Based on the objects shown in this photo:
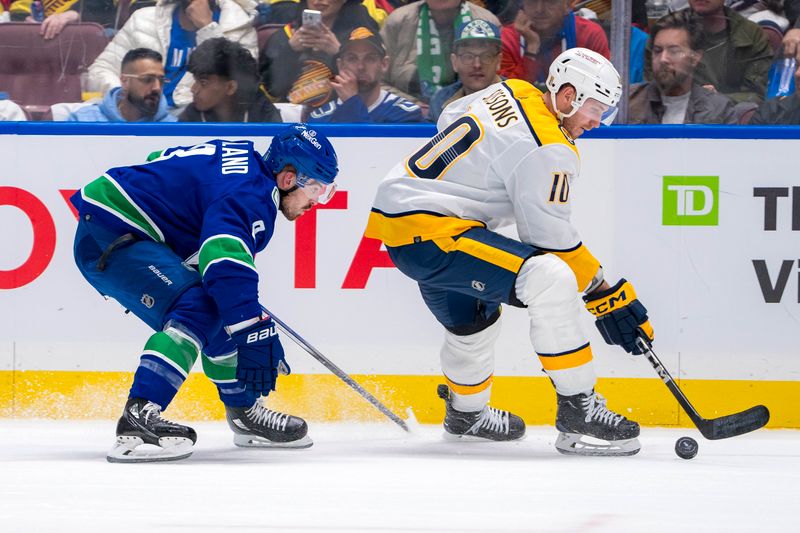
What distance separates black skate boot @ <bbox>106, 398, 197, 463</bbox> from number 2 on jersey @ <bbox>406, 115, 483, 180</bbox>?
1070 mm

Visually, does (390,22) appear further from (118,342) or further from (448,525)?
(448,525)

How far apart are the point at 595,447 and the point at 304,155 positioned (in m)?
1.21

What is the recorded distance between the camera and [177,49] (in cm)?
432

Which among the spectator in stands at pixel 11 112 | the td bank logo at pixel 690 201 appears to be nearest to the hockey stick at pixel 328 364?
the td bank logo at pixel 690 201

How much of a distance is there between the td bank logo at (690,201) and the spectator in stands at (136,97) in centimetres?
179

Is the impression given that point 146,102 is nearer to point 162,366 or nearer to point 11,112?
point 11,112

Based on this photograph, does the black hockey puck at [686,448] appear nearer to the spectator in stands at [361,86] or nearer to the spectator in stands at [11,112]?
the spectator in stands at [361,86]

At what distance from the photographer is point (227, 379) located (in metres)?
3.60

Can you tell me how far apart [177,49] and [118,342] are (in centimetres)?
109

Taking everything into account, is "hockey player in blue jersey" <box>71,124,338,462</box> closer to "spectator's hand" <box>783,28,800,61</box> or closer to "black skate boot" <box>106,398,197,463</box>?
"black skate boot" <box>106,398,197,463</box>

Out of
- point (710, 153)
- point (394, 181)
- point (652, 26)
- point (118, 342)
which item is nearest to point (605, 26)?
point (652, 26)

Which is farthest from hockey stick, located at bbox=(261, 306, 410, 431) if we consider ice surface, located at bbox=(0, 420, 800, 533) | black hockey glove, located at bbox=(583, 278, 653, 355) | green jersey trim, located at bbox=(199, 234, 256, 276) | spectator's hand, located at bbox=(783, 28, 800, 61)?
spectator's hand, located at bbox=(783, 28, 800, 61)

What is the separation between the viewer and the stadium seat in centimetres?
429

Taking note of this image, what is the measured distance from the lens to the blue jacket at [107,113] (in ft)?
13.9
